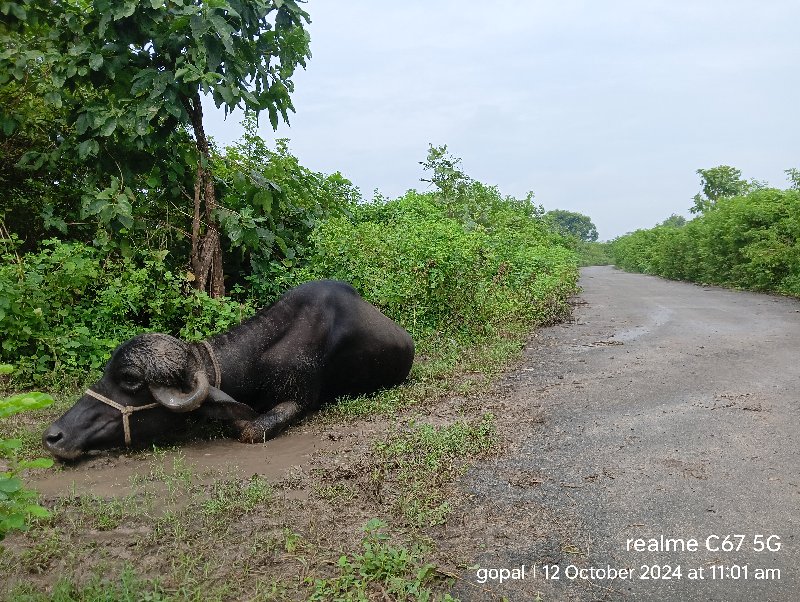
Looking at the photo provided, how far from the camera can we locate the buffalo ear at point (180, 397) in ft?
13.2

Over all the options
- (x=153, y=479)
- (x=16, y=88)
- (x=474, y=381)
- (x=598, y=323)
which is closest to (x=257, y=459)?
(x=153, y=479)

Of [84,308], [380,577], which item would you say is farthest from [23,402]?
[84,308]

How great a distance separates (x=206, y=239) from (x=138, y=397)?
291cm

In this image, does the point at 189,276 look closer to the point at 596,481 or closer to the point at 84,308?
the point at 84,308

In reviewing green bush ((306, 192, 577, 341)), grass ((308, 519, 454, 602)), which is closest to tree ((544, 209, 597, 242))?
green bush ((306, 192, 577, 341))

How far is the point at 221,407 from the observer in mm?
4234

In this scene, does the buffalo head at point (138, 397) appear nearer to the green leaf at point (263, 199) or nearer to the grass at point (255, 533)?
the grass at point (255, 533)

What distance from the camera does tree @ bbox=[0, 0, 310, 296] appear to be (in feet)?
18.7

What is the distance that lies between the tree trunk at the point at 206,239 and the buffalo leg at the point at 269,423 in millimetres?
2447

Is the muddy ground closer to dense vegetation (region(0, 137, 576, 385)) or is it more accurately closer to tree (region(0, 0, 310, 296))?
dense vegetation (region(0, 137, 576, 385))

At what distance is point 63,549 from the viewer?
2.70 m

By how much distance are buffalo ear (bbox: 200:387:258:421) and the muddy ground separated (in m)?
0.21

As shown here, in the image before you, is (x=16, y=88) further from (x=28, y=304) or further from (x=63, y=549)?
(x=63, y=549)

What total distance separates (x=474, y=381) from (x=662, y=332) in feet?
12.0
